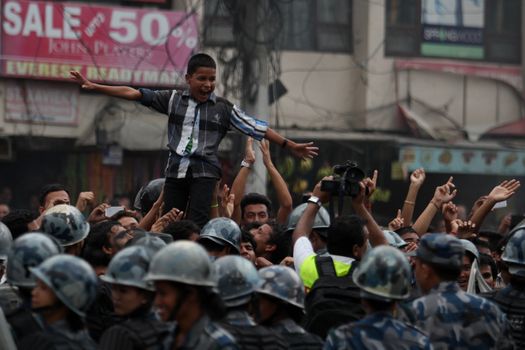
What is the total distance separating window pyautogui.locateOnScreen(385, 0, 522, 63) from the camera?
24.7 m

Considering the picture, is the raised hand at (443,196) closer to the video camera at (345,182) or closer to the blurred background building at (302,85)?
the video camera at (345,182)

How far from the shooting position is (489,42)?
25422 millimetres

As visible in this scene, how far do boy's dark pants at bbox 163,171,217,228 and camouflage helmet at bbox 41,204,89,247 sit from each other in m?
1.78

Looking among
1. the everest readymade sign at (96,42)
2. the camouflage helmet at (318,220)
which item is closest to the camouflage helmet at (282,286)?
the camouflage helmet at (318,220)

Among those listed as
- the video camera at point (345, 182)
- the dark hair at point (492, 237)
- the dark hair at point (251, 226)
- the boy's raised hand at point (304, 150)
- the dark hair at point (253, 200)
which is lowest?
the dark hair at point (492, 237)

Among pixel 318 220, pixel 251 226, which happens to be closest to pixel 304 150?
pixel 318 220

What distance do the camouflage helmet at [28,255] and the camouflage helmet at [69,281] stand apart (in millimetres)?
461

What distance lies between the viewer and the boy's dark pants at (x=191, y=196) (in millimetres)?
9750

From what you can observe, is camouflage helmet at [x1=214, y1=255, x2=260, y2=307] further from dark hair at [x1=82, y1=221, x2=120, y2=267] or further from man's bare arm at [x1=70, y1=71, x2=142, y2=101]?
man's bare arm at [x1=70, y1=71, x2=142, y2=101]

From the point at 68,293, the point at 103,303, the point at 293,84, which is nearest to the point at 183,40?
the point at 293,84

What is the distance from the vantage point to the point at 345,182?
27.2 ft

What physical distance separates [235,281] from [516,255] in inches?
72.4

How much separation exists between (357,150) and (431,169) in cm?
126

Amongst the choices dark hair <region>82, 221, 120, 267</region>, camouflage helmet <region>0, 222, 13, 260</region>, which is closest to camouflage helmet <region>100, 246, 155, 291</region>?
camouflage helmet <region>0, 222, 13, 260</region>
